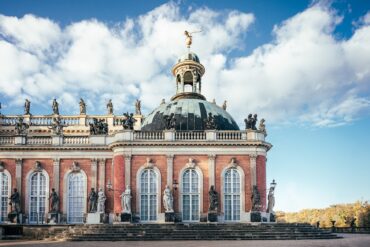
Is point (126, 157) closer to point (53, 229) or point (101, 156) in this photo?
point (101, 156)

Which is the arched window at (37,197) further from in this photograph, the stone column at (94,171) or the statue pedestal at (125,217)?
the statue pedestal at (125,217)

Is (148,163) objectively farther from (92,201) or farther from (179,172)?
(92,201)

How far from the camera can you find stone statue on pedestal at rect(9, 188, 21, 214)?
119ft

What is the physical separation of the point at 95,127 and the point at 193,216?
1129cm

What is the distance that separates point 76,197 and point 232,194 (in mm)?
12891

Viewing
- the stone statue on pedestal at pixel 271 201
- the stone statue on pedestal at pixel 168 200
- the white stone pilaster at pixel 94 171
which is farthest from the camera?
the white stone pilaster at pixel 94 171

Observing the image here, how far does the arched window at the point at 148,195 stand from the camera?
118 feet

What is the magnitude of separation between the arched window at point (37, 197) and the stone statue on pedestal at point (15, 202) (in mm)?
1314

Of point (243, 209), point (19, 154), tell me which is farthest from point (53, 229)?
point (243, 209)

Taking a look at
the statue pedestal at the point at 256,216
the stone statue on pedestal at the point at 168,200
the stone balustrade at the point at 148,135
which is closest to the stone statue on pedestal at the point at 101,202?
the stone statue on pedestal at the point at 168,200

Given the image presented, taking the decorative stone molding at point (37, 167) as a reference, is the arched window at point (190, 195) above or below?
below

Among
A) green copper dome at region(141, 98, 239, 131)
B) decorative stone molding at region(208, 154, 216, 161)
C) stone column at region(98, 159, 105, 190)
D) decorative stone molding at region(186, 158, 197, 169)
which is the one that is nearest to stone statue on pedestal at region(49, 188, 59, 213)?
stone column at region(98, 159, 105, 190)

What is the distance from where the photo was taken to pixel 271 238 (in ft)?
98.3

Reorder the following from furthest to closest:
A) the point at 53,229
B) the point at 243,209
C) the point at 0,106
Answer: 1. the point at 0,106
2. the point at 243,209
3. the point at 53,229
